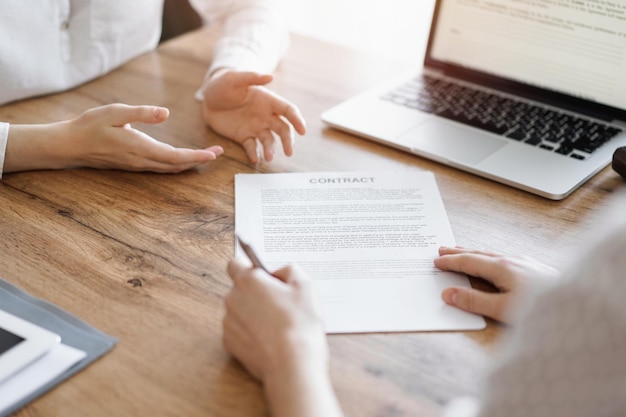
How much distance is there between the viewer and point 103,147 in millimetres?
1001

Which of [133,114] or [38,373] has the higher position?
[133,114]

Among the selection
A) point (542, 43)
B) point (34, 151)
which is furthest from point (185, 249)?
point (542, 43)

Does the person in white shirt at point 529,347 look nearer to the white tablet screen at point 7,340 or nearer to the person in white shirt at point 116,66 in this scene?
the white tablet screen at point 7,340

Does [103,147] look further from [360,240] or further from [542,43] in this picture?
[542,43]

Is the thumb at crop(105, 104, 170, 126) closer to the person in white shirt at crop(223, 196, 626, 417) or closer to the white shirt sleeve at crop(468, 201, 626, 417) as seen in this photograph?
the person in white shirt at crop(223, 196, 626, 417)

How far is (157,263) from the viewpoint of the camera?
84 cm

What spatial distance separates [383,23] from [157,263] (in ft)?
3.94

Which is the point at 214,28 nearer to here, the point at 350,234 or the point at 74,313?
the point at 350,234

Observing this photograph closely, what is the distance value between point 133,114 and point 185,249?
25 cm

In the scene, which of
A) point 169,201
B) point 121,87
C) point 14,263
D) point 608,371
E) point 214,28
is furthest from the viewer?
point 214,28

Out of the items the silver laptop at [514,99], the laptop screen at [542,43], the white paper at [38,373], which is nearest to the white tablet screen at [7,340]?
the white paper at [38,373]

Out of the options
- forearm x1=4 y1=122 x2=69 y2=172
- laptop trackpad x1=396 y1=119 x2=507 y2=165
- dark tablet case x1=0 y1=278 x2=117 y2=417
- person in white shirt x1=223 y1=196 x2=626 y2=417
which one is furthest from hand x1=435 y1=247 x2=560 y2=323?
forearm x1=4 y1=122 x2=69 y2=172

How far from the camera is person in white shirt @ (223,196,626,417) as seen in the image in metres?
0.48

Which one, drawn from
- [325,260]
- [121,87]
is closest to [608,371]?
[325,260]
